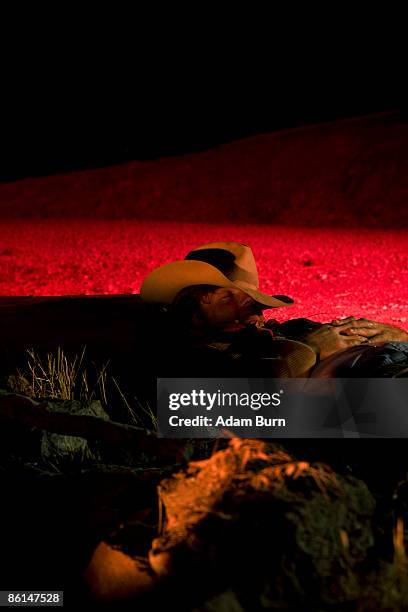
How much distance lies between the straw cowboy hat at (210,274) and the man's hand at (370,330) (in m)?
0.32

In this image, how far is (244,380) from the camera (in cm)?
351

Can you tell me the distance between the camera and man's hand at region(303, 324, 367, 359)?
385 centimetres

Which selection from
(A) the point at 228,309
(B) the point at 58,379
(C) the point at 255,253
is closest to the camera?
(A) the point at 228,309

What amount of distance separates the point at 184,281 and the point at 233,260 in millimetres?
319

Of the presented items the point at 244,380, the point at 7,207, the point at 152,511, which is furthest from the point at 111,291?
the point at 7,207

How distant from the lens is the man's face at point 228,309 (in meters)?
3.78

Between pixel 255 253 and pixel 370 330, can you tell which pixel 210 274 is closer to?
pixel 370 330

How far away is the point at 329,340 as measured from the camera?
3902mm

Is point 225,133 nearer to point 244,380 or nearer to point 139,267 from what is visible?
point 139,267

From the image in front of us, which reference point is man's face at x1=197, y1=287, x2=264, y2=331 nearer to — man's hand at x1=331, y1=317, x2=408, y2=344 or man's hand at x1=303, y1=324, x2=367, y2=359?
man's hand at x1=303, y1=324, x2=367, y2=359

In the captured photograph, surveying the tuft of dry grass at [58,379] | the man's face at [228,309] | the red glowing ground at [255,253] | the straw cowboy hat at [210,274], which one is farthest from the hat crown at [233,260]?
the red glowing ground at [255,253]

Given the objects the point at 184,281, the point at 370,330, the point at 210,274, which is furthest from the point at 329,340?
the point at 184,281

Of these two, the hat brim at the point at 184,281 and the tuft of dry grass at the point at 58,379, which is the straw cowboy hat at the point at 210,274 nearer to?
the hat brim at the point at 184,281

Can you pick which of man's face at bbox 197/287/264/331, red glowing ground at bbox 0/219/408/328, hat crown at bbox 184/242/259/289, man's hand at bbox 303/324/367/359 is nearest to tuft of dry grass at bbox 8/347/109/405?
man's face at bbox 197/287/264/331
